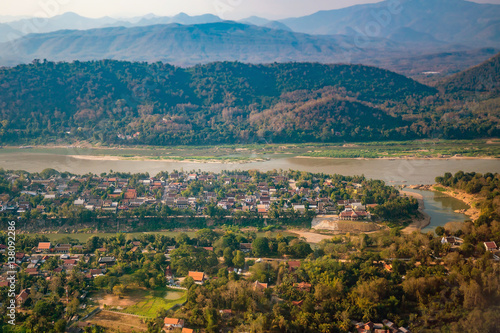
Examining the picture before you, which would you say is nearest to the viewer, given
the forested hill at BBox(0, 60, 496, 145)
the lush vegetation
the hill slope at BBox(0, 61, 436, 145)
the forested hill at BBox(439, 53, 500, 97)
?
the lush vegetation

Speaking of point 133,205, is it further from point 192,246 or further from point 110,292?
point 110,292

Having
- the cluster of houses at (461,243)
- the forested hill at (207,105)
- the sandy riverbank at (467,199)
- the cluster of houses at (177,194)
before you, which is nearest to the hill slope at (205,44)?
the forested hill at (207,105)

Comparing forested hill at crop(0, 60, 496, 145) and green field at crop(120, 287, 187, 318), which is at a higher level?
forested hill at crop(0, 60, 496, 145)

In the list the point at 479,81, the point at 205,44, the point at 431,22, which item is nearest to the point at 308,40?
the point at 205,44

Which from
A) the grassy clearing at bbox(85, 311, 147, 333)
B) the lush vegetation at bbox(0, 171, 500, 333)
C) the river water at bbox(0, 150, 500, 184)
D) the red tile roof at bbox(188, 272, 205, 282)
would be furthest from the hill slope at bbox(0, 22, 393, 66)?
the grassy clearing at bbox(85, 311, 147, 333)

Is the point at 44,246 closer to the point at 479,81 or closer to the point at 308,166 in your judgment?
the point at 308,166

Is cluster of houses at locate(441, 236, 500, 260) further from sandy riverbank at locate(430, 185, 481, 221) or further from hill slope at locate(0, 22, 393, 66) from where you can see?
hill slope at locate(0, 22, 393, 66)
